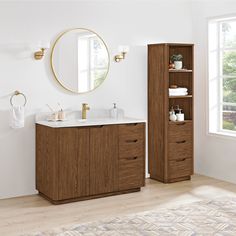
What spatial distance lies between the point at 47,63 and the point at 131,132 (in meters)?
1.20

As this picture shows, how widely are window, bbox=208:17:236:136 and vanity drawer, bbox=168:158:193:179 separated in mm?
597

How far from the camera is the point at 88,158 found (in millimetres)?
4633

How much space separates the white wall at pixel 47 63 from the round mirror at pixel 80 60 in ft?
0.28

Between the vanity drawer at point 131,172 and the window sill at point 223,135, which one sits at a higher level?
the window sill at point 223,135

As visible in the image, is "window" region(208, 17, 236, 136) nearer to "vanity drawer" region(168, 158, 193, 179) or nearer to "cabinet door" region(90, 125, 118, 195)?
"vanity drawer" region(168, 158, 193, 179)

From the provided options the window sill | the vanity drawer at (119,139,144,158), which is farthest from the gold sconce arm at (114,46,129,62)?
the window sill

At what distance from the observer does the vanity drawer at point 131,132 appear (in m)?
4.83

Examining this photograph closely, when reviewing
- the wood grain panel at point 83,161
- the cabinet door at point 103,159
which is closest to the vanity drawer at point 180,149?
the cabinet door at point 103,159

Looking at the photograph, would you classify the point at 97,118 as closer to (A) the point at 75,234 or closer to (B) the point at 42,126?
(B) the point at 42,126

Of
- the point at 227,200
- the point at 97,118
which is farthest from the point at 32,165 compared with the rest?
the point at 227,200

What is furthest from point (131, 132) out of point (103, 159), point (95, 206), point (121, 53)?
point (121, 53)

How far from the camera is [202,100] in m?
5.84

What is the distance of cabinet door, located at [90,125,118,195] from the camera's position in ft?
15.3

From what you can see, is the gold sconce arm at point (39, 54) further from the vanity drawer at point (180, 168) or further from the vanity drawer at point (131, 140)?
the vanity drawer at point (180, 168)
